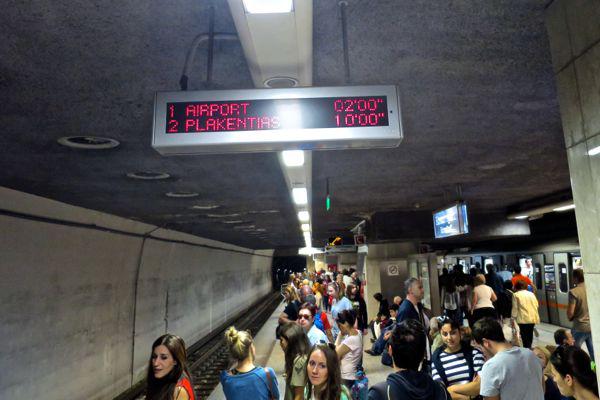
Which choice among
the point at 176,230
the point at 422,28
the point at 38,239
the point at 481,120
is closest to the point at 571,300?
the point at 481,120

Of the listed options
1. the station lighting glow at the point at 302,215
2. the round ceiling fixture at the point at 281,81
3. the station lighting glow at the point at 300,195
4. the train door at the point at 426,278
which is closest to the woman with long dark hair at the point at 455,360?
the round ceiling fixture at the point at 281,81

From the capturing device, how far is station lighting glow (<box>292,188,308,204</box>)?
24.9 feet

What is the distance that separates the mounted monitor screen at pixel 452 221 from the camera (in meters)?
8.27

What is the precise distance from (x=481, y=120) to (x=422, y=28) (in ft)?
6.89

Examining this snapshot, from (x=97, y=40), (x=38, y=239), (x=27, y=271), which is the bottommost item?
(x=27, y=271)

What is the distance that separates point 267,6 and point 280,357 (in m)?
11.3

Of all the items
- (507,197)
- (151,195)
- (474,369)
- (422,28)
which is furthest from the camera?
(507,197)

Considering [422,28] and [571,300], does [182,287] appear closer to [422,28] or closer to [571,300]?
[571,300]

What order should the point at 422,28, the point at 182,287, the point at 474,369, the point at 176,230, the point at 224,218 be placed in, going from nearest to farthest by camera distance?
1. the point at 422,28
2. the point at 474,369
3. the point at 224,218
4. the point at 176,230
5. the point at 182,287

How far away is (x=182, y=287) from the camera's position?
15.8 m

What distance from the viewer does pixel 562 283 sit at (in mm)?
13984

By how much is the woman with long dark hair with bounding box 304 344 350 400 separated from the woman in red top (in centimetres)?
108

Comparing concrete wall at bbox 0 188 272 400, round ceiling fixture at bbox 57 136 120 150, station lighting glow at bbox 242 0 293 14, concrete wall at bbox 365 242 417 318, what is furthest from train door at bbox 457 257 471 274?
station lighting glow at bbox 242 0 293 14

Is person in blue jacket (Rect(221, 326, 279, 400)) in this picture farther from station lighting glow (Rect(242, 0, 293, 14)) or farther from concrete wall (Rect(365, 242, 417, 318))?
concrete wall (Rect(365, 242, 417, 318))
